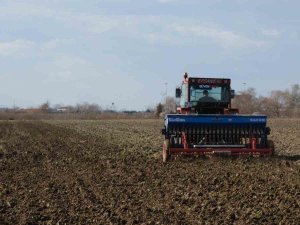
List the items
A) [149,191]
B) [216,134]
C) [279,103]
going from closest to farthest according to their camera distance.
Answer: [149,191] < [216,134] < [279,103]

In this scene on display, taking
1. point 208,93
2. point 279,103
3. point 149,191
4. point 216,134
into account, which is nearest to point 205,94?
point 208,93

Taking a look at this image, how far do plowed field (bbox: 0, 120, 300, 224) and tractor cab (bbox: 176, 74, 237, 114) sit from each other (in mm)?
2223

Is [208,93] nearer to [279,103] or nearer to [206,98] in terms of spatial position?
[206,98]

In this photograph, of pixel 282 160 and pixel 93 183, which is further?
pixel 282 160

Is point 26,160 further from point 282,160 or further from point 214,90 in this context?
point 282,160

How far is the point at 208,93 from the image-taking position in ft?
56.7

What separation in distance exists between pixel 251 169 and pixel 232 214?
515 centimetres

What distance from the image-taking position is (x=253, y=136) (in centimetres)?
1553

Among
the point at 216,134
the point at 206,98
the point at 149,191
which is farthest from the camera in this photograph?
the point at 206,98

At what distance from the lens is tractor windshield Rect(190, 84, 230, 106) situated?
17.2 meters

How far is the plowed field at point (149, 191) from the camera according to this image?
781 cm

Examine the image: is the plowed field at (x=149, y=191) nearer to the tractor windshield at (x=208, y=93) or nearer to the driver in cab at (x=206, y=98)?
the tractor windshield at (x=208, y=93)

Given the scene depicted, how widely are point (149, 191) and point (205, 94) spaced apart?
7.78 meters

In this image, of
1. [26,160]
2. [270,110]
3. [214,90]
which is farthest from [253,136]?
[270,110]
